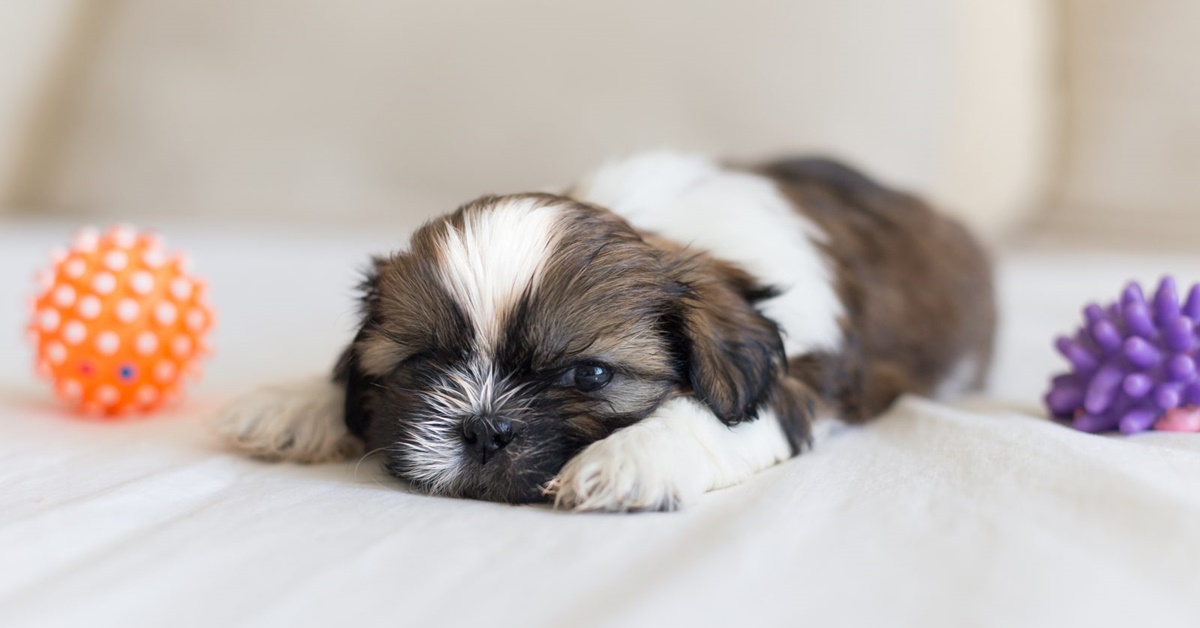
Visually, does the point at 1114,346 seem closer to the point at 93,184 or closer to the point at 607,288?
the point at 607,288

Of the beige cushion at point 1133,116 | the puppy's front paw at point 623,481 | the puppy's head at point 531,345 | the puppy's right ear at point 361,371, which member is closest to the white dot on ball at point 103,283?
the puppy's right ear at point 361,371

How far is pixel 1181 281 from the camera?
3.45 metres

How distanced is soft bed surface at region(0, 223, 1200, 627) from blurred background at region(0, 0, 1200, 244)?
232 centimetres

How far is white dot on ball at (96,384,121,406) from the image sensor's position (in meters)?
2.34

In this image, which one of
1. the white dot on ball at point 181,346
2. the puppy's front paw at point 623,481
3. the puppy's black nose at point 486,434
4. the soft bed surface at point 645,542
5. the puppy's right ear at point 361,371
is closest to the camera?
the soft bed surface at point 645,542

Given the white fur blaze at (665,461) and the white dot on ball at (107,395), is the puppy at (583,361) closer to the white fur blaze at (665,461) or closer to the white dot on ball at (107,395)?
the white fur blaze at (665,461)

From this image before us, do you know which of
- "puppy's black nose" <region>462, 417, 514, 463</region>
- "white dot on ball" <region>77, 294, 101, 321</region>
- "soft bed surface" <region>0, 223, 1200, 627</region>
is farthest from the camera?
"white dot on ball" <region>77, 294, 101, 321</region>

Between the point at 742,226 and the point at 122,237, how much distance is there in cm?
135

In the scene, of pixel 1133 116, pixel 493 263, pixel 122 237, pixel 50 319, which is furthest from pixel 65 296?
pixel 1133 116

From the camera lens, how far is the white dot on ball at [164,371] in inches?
93.6

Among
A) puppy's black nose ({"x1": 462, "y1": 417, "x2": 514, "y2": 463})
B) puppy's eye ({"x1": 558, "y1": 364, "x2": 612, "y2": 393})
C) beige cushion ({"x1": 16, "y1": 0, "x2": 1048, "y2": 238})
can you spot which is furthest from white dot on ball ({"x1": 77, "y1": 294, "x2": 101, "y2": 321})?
beige cushion ({"x1": 16, "y1": 0, "x2": 1048, "y2": 238})

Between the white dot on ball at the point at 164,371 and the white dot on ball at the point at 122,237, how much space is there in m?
0.26

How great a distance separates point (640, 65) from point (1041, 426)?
2.69m

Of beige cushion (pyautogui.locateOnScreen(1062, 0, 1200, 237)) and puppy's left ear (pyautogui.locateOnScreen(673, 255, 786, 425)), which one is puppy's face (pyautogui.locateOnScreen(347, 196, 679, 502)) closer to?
puppy's left ear (pyautogui.locateOnScreen(673, 255, 786, 425))
